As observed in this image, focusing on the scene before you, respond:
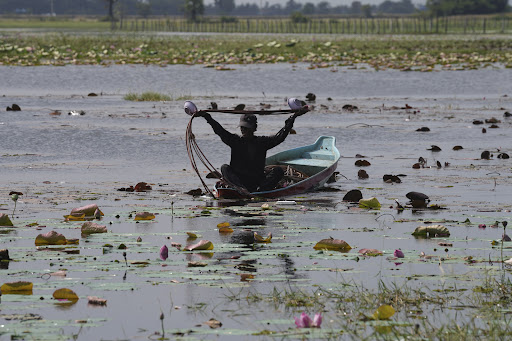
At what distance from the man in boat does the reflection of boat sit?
0.20 metres

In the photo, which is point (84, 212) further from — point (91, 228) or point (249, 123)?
point (249, 123)

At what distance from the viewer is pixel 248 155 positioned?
1304cm

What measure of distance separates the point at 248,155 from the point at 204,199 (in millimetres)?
895

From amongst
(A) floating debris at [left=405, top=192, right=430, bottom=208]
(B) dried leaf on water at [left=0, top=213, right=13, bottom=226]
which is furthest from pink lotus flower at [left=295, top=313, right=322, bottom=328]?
(A) floating debris at [left=405, top=192, right=430, bottom=208]

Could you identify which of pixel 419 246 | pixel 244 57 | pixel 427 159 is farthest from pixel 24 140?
pixel 244 57

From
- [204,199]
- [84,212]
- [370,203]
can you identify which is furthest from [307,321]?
[204,199]

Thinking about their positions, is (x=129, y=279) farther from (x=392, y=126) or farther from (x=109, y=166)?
(x=392, y=126)

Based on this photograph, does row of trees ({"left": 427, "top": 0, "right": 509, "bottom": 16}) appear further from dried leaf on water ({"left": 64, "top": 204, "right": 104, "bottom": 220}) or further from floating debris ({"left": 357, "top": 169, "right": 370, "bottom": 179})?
dried leaf on water ({"left": 64, "top": 204, "right": 104, "bottom": 220})

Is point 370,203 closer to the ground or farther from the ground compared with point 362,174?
farther from the ground

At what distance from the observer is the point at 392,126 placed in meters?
22.3

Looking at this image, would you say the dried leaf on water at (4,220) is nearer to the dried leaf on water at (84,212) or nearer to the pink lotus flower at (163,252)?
the dried leaf on water at (84,212)

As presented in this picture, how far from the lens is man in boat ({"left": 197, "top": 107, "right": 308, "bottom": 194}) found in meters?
12.9

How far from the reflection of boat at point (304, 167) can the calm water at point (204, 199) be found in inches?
10.6

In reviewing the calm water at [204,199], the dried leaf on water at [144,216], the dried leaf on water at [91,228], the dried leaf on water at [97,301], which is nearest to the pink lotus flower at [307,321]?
the calm water at [204,199]
